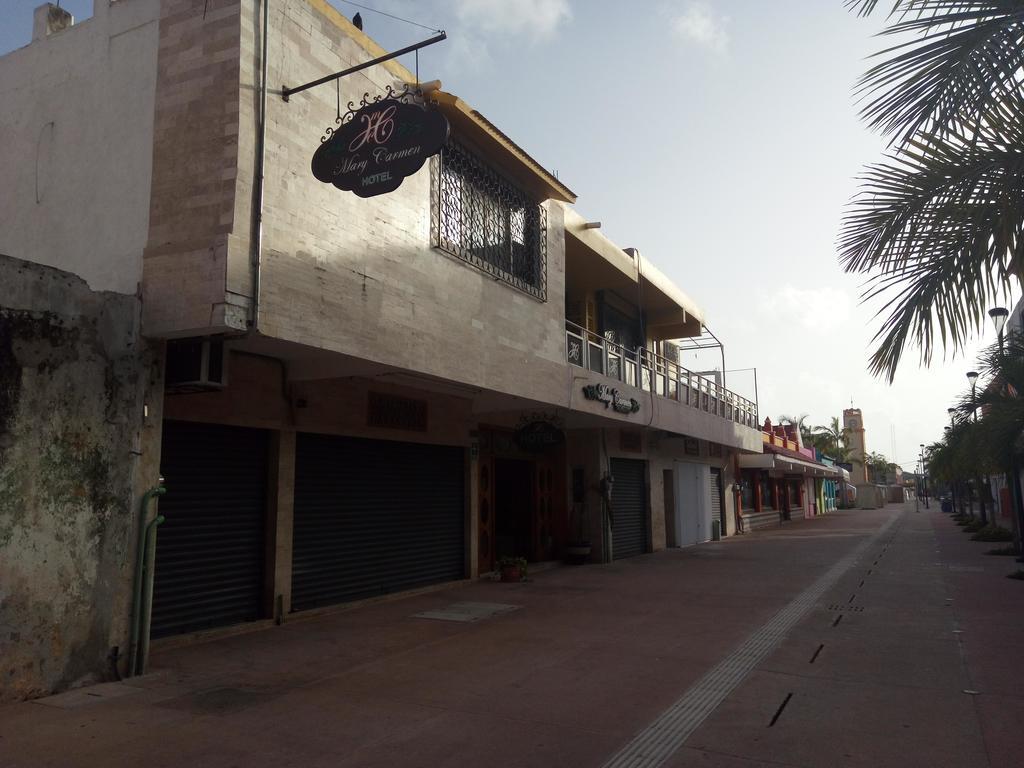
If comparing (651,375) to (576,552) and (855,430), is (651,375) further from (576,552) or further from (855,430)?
(855,430)

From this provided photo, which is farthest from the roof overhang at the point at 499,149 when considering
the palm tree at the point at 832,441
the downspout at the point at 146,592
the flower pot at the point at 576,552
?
the palm tree at the point at 832,441

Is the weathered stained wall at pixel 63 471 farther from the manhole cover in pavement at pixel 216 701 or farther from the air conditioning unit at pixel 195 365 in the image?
the manhole cover in pavement at pixel 216 701

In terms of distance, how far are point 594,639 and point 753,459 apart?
25.1m

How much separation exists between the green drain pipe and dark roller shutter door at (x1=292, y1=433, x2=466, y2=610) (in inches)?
Answer: 122

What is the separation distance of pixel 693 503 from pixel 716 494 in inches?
134

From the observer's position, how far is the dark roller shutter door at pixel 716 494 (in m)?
27.3

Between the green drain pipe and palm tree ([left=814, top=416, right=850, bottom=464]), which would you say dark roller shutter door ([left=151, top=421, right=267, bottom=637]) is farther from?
palm tree ([left=814, top=416, right=850, bottom=464])

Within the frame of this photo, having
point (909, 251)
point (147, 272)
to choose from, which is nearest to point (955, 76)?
point (909, 251)

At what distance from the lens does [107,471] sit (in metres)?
7.05

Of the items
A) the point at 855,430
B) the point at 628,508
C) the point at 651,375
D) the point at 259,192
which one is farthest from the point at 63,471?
the point at 855,430

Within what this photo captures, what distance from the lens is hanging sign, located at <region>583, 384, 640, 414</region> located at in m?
14.8

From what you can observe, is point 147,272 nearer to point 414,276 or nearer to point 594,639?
point 414,276

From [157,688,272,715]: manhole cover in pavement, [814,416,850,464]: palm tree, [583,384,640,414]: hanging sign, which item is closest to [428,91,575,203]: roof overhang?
[583,384,640,414]: hanging sign

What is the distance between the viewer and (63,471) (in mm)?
6680
